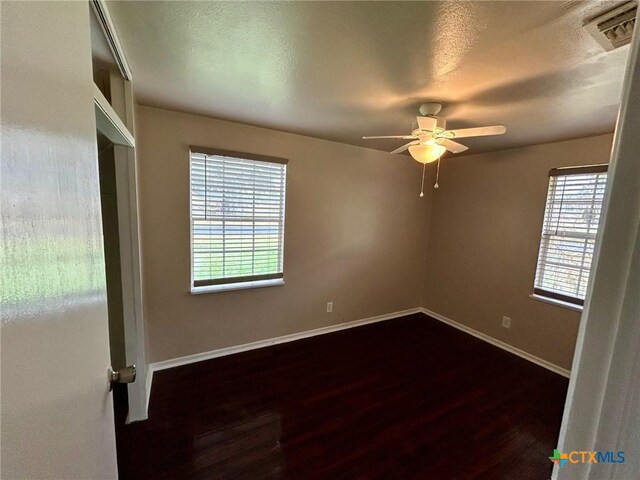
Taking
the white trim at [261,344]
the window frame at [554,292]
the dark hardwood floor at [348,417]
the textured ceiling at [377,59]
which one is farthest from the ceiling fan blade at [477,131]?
the white trim at [261,344]

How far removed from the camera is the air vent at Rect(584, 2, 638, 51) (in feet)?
3.25

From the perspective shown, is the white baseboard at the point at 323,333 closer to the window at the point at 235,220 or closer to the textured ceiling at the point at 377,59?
the window at the point at 235,220

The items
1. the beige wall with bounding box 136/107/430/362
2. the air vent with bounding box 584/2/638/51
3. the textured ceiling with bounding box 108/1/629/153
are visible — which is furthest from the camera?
the beige wall with bounding box 136/107/430/362

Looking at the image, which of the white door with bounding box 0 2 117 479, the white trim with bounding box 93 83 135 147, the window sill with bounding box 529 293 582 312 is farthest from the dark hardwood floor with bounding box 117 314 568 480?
the white trim with bounding box 93 83 135 147

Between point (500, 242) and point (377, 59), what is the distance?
2736 mm

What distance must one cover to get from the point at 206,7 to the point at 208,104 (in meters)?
1.14

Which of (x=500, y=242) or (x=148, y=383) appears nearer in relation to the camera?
(x=148, y=383)

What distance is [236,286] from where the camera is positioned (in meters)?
2.76

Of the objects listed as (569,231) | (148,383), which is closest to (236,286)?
(148,383)

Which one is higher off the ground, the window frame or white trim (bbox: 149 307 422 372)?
the window frame

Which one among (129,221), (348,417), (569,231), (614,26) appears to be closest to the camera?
(614,26)

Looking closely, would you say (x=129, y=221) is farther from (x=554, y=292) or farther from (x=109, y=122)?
(x=554, y=292)

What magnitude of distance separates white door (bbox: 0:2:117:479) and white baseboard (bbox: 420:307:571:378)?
12.0ft

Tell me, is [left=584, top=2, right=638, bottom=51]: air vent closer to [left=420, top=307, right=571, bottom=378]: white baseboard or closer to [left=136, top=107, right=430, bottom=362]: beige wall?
[left=136, top=107, right=430, bottom=362]: beige wall
